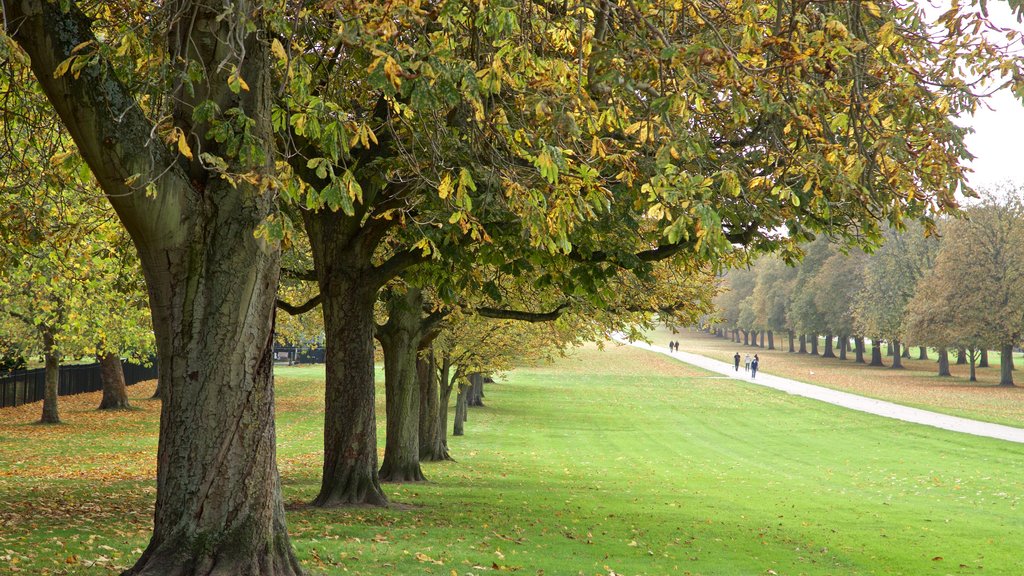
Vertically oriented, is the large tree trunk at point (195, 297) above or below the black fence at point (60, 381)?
above

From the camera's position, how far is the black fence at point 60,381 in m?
33.8

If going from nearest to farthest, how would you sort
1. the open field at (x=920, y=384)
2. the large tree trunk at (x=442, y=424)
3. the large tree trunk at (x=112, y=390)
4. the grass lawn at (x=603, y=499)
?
the grass lawn at (x=603, y=499) < the large tree trunk at (x=442, y=424) < the large tree trunk at (x=112, y=390) < the open field at (x=920, y=384)

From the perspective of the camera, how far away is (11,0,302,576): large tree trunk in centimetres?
617

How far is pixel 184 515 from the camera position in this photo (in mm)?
6297

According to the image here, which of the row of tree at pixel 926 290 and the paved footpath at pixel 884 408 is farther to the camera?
the row of tree at pixel 926 290

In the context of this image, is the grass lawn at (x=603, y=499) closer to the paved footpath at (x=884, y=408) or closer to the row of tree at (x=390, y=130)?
the paved footpath at (x=884, y=408)

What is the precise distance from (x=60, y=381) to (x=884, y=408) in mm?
39202

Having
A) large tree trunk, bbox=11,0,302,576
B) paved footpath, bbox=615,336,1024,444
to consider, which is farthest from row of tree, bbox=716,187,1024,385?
large tree trunk, bbox=11,0,302,576

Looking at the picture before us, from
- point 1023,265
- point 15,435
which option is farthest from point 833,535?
point 1023,265

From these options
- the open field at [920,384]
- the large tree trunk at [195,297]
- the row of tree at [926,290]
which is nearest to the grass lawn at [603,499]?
the large tree trunk at [195,297]

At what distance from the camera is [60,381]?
132ft

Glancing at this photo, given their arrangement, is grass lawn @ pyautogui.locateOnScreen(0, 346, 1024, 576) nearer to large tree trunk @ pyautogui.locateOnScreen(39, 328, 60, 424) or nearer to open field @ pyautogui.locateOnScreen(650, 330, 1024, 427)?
large tree trunk @ pyautogui.locateOnScreen(39, 328, 60, 424)

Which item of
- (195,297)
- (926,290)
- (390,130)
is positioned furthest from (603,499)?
(926,290)

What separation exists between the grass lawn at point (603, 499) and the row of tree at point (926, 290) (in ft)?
34.8
